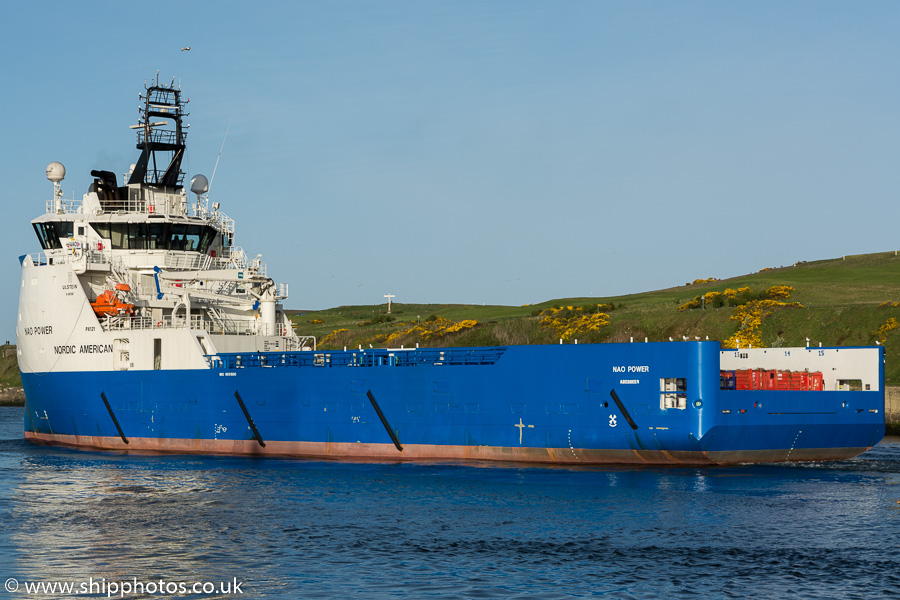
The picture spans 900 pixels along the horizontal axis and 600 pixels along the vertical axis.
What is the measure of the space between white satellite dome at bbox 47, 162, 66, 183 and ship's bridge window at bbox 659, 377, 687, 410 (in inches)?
1194

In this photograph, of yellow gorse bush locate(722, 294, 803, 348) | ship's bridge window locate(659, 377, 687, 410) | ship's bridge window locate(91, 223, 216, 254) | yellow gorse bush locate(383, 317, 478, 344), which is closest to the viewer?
ship's bridge window locate(659, 377, 687, 410)

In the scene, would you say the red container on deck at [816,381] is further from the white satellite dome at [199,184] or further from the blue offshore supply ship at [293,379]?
the white satellite dome at [199,184]

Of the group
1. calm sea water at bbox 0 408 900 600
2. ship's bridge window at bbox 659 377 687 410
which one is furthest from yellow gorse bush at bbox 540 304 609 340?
ship's bridge window at bbox 659 377 687 410

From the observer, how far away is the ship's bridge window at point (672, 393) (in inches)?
1225

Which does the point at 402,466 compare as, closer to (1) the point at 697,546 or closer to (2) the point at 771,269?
(1) the point at 697,546

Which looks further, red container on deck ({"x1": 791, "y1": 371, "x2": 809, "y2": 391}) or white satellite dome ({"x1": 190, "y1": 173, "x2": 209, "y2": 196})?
white satellite dome ({"x1": 190, "y1": 173, "x2": 209, "y2": 196})

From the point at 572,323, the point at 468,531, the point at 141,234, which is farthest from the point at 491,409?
the point at 572,323

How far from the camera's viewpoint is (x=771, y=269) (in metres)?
126

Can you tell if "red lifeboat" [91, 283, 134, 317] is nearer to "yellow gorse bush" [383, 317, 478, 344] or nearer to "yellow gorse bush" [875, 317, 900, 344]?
"yellow gorse bush" [875, 317, 900, 344]

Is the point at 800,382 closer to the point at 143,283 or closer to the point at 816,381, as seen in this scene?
the point at 816,381

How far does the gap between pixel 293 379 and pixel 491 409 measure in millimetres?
8222

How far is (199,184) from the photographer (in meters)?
47.0

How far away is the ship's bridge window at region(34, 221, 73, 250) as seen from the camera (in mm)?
45031

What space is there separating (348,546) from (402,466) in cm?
1247
